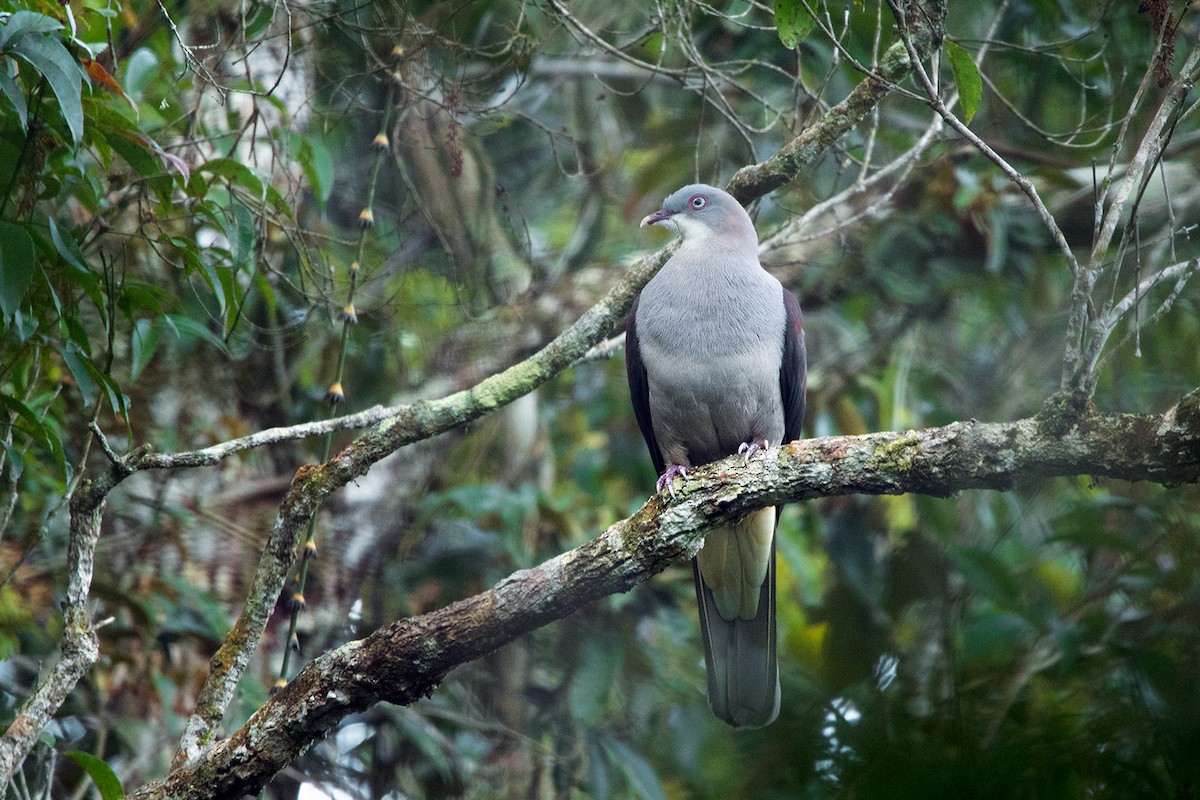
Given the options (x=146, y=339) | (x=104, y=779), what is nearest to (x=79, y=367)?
(x=146, y=339)

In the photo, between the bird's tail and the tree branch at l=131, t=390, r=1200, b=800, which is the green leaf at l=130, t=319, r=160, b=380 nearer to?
the tree branch at l=131, t=390, r=1200, b=800

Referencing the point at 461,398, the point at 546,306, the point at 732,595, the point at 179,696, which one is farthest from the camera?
the point at 546,306

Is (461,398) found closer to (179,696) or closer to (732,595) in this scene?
(732,595)

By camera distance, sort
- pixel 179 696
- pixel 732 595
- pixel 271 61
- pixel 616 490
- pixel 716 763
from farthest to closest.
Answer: pixel 616 490 < pixel 271 61 < pixel 179 696 < pixel 732 595 < pixel 716 763

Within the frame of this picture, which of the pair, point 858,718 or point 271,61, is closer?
point 858,718

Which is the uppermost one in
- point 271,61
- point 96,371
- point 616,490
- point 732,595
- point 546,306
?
point 271,61

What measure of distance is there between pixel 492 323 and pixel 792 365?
235cm

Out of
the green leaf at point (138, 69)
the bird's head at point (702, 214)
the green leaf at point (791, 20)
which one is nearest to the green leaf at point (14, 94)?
the green leaf at point (138, 69)

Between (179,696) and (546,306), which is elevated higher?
(546,306)

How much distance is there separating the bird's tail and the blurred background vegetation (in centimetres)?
23

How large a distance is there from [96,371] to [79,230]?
26.9 inches

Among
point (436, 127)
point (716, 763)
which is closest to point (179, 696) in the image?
point (436, 127)

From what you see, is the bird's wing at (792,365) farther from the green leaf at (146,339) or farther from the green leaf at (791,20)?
the green leaf at (146,339)

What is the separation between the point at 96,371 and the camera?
305cm
